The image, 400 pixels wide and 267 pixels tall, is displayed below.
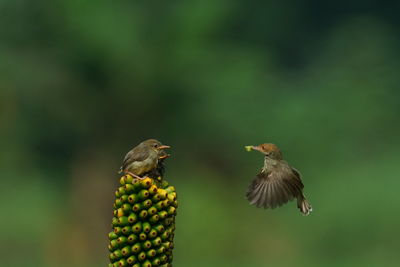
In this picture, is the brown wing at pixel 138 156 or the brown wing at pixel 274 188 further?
the brown wing at pixel 274 188

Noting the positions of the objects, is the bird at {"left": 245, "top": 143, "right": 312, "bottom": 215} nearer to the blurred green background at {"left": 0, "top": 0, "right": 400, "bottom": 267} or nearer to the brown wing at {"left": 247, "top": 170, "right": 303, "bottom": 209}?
the brown wing at {"left": 247, "top": 170, "right": 303, "bottom": 209}

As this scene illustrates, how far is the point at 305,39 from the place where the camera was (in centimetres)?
3081

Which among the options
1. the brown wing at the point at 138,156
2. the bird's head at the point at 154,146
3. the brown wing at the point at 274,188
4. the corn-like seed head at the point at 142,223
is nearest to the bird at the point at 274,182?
the brown wing at the point at 274,188

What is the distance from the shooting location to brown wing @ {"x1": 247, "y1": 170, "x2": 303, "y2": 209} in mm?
5637

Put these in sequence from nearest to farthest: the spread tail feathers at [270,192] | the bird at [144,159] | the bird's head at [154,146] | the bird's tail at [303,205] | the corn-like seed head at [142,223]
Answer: the corn-like seed head at [142,223]
the bird at [144,159]
the bird's head at [154,146]
the spread tail feathers at [270,192]
the bird's tail at [303,205]

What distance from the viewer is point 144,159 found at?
467cm

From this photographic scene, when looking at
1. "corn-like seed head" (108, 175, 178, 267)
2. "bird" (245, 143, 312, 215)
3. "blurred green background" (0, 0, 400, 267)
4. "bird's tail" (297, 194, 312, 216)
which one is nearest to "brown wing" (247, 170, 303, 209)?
"bird" (245, 143, 312, 215)

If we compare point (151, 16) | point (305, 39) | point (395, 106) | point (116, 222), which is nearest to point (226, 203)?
point (151, 16)

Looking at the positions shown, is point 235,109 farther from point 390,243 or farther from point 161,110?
point 390,243

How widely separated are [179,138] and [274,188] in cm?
1452

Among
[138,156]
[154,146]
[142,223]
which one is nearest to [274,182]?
[154,146]

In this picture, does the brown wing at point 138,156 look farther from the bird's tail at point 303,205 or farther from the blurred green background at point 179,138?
the blurred green background at point 179,138

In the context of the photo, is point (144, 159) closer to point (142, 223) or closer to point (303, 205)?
point (142, 223)

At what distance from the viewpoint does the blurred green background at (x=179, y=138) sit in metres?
17.5
